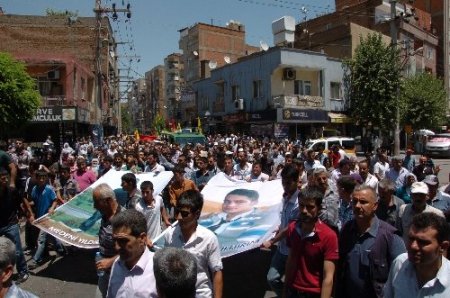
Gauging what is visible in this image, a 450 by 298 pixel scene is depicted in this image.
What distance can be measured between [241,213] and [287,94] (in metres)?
29.3

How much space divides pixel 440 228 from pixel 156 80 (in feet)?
397

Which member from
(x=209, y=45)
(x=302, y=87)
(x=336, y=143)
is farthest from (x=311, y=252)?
(x=209, y=45)

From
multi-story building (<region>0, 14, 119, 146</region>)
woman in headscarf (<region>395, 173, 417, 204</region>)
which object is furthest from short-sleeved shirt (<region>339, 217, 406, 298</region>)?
→ multi-story building (<region>0, 14, 119, 146</region>)

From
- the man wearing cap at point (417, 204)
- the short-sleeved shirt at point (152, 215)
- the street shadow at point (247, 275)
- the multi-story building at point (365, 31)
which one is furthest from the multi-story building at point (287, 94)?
the man wearing cap at point (417, 204)

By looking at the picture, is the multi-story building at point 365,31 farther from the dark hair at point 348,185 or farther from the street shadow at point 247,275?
the dark hair at point 348,185

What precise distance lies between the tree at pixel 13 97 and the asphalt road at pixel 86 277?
44.6 ft

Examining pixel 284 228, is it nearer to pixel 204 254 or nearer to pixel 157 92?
pixel 204 254

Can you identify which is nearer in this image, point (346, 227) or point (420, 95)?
point (346, 227)

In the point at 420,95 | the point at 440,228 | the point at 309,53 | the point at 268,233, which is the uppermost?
the point at 309,53

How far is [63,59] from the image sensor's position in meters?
36.0

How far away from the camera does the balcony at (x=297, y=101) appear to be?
3516 cm

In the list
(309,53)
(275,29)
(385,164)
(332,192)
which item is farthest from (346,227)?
(275,29)

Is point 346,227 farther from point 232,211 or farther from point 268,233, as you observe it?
point 232,211

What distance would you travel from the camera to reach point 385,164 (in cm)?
1160
